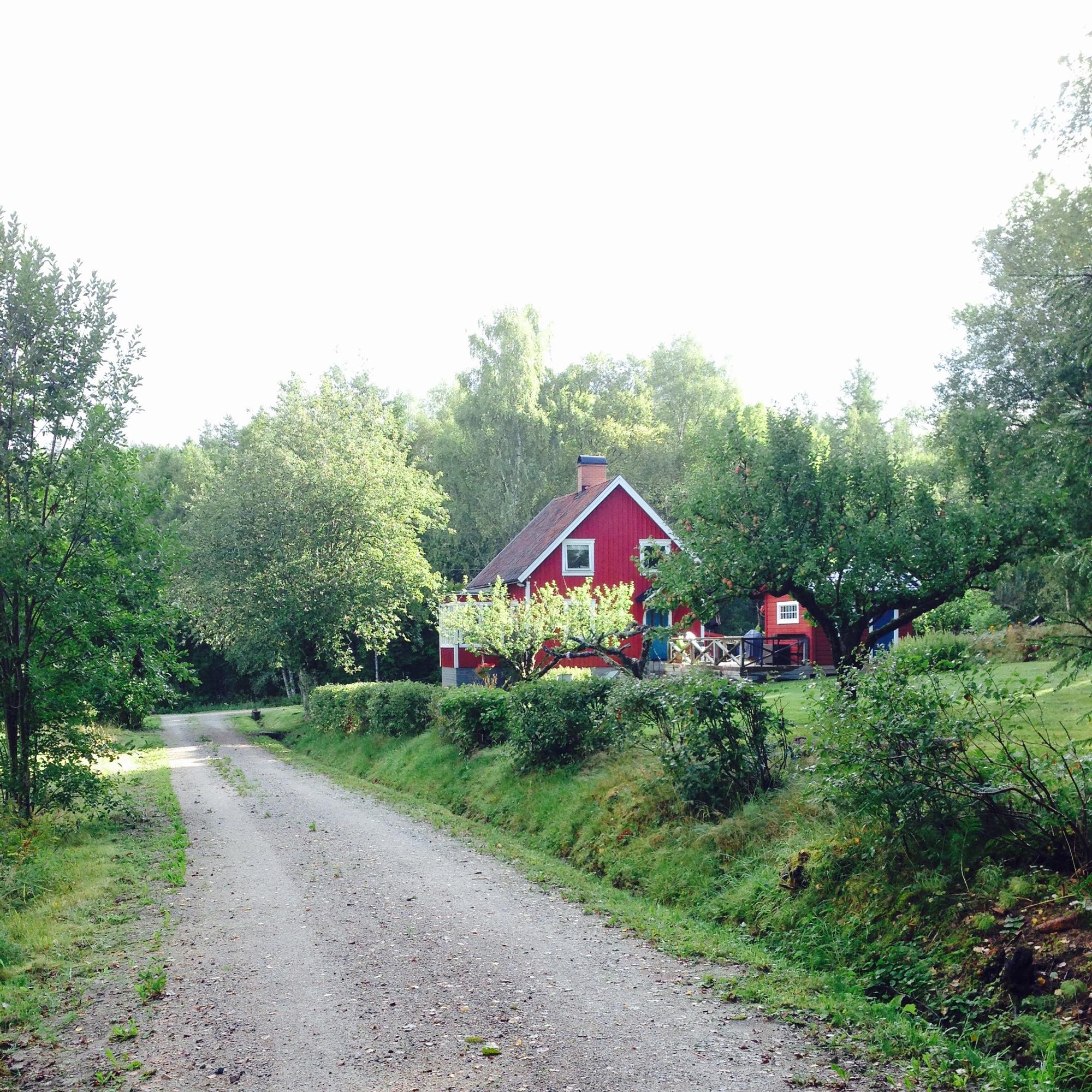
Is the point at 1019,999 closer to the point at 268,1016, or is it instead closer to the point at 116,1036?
the point at 268,1016

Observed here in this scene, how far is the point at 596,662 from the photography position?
119 feet

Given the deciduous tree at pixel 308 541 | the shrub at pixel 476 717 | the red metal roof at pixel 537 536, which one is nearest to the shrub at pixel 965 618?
the shrub at pixel 476 717

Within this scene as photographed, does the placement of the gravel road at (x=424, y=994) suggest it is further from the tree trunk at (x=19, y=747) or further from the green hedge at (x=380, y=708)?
the green hedge at (x=380, y=708)

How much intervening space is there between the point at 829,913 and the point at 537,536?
104 ft

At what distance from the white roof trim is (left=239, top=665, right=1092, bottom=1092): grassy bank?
74.7 feet

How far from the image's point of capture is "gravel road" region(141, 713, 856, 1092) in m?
5.64

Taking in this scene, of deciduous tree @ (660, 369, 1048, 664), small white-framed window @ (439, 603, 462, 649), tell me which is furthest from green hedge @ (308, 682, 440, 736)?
deciduous tree @ (660, 369, 1048, 664)

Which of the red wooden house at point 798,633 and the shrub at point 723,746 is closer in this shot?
the shrub at point 723,746

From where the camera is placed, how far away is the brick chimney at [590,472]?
39562 millimetres

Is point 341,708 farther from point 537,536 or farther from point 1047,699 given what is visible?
point 1047,699

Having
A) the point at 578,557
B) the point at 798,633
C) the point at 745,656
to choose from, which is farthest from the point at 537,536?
the point at 745,656

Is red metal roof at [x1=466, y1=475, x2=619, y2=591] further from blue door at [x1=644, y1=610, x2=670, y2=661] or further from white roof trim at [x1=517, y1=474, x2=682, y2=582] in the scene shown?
blue door at [x1=644, y1=610, x2=670, y2=661]

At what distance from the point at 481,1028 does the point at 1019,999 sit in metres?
3.28

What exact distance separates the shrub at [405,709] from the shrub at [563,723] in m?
5.80
